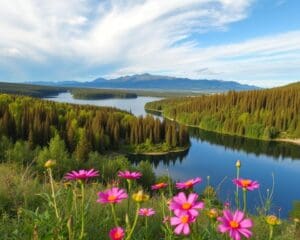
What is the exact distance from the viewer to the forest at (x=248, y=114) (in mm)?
119000

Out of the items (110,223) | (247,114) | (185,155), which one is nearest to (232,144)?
(185,155)

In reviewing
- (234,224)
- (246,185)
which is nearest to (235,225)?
(234,224)

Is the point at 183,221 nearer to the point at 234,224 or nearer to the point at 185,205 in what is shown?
the point at 185,205

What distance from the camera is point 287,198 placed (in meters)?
49.1

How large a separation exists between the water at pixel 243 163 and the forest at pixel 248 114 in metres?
9.43

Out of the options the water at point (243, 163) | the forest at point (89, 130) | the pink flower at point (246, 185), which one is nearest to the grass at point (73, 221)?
the pink flower at point (246, 185)

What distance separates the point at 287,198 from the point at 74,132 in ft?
154

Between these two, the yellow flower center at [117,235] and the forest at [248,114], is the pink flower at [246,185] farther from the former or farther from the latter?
the forest at [248,114]

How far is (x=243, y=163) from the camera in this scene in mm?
76188

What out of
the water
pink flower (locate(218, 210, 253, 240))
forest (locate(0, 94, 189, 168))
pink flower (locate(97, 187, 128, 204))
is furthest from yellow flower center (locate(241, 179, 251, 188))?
forest (locate(0, 94, 189, 168))

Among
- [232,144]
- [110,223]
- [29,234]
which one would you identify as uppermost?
[29,234]

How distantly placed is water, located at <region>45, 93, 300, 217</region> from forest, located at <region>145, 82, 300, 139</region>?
943cm

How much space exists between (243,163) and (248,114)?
206 ft

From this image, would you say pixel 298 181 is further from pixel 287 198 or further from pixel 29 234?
pixel 29 234
